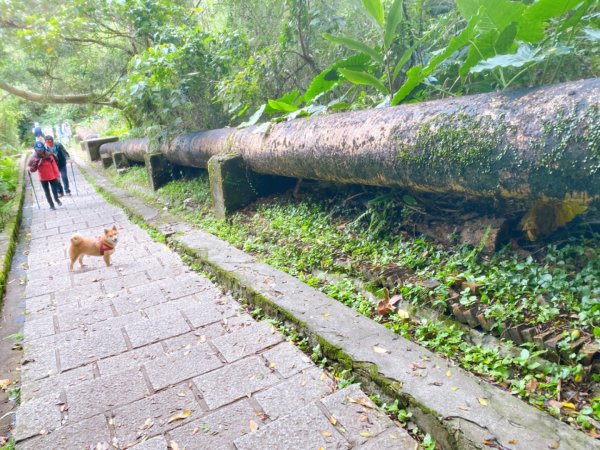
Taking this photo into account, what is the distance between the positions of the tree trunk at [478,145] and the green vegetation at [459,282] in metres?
0.42

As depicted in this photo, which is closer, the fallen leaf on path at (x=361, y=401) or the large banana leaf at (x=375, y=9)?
the fallen leaf on path at (x=361, y=401)

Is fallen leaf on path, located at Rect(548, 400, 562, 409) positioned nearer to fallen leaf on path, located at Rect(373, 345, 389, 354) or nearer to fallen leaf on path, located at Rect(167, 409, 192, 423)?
fallen leaf on path, located at Rect(373, 345, 389, 354)

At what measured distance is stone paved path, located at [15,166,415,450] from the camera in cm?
184

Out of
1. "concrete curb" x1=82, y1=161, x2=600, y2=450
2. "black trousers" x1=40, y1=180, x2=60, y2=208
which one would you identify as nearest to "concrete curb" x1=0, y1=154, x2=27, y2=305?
"black trousers" x1=40, y1=180, x2=60, y2=208

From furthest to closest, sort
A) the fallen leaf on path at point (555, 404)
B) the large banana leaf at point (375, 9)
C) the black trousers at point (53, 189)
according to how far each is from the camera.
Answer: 1. the black trousers at point (53, 189)
2. the large banana leaf at point (375, 9)
3. the fallen leaf on path at point (555, 404)

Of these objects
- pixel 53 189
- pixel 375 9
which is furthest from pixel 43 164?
pixel 375 9

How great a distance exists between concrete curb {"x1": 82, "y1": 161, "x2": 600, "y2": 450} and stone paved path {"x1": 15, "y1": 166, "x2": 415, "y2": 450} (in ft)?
0.45

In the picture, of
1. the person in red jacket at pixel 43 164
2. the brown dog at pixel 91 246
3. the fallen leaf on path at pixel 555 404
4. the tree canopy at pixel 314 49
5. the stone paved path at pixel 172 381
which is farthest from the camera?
the person in red jacket at pixel 43 164

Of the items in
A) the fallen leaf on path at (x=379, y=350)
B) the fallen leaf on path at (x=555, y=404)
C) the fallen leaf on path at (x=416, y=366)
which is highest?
the fallen leaf on path at (x=416, y=366)

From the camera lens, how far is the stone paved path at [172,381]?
1843 mm

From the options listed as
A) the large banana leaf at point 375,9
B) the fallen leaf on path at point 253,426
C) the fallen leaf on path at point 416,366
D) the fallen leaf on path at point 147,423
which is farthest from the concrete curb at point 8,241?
the large banana leaf at point 375,9

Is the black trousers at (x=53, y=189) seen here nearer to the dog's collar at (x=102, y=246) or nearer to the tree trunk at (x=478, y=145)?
the dog's collar at (x=102, y=246)

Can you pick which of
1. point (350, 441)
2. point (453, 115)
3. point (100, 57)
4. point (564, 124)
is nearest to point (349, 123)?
point (453, 115)

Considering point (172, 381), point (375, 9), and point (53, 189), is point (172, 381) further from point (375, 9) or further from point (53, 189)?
point (53, 189)
